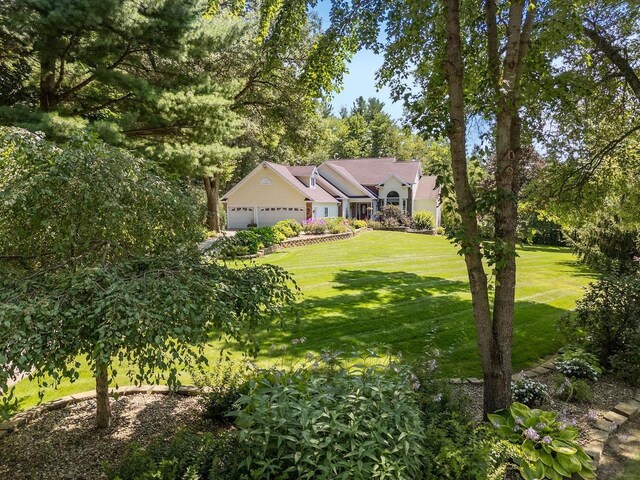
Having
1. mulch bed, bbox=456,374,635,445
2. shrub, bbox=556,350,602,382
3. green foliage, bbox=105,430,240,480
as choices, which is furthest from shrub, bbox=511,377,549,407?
green foliage, bbox=105,430,240,480

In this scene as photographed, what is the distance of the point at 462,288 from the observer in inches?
438

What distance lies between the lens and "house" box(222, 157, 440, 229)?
29797 mm

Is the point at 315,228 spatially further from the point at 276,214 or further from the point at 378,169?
the point at 378,169

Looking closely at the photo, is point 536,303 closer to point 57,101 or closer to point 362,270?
point 362,270

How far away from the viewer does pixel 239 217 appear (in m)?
31.7

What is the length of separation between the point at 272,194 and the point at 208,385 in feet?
87.6

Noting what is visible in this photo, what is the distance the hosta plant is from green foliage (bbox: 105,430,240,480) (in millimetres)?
2294

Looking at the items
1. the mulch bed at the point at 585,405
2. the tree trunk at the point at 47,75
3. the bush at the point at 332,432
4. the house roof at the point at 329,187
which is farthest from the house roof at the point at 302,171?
the bush at the point at 332,432

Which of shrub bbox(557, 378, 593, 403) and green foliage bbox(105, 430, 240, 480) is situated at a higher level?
green foliage bbox(105, 430, 240, 480)

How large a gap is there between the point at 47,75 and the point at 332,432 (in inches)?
502

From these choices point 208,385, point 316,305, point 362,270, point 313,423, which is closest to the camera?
point 313,423

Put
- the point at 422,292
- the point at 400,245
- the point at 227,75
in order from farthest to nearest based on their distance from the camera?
the point at 400,245 < the point at 227,75 < the point at 422,292

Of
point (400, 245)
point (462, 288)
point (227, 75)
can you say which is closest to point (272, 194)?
point (400, 245)

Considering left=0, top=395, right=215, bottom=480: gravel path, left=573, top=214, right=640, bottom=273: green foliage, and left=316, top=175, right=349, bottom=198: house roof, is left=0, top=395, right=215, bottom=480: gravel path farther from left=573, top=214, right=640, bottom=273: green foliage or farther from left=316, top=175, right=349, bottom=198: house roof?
left=316, top=175, right=349, bottom=198: house roof
